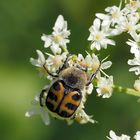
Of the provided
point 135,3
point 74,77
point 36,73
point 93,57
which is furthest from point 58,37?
point 36,73

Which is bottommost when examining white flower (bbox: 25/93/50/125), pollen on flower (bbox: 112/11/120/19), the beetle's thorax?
white flower (bbox: 25/93/50/125)

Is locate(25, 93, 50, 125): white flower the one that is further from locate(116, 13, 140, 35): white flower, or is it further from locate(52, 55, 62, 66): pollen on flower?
locate(116, 13, 140, 35): white flower

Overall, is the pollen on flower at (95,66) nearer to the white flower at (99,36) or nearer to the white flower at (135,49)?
the white flower at (99,36)

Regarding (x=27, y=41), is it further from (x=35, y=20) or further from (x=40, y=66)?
(x=40, y=66)

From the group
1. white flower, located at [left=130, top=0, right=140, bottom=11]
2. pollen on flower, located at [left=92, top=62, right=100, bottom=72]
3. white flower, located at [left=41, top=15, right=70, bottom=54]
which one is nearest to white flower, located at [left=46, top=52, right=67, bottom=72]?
white flower, located at [left=41, top=15, right=70, bottom=54]

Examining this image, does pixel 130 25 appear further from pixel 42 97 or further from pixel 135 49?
pixel 42 97

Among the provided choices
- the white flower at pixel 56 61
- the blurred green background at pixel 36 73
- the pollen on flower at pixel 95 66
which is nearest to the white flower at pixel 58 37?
the white flower at pixel 56 61

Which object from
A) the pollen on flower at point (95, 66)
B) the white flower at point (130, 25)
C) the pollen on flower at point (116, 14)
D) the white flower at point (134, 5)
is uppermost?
the white flower at point (134, 5)
